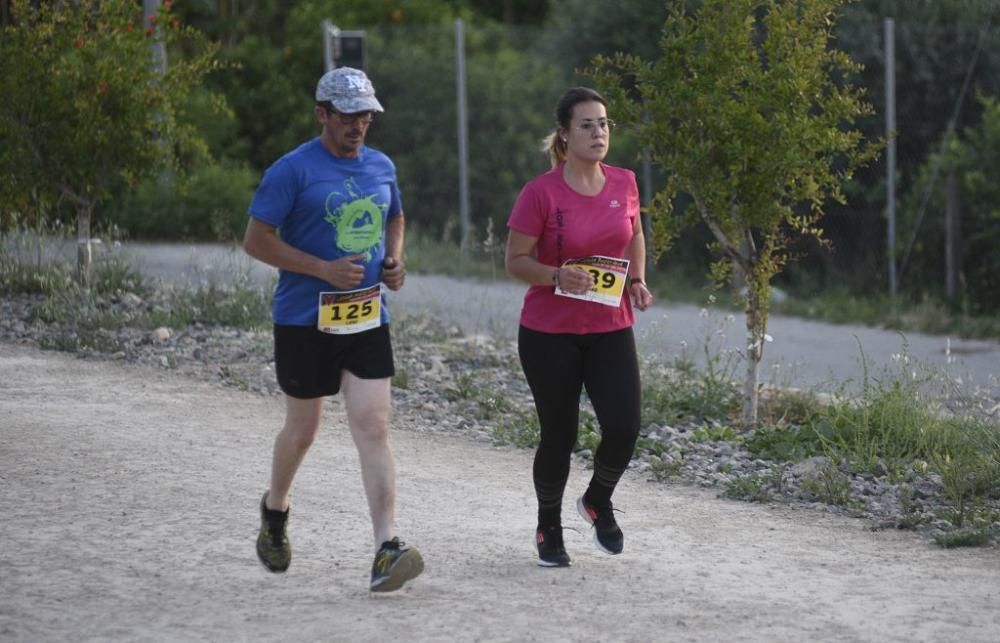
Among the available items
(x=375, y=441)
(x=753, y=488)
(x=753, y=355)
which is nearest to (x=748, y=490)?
(x=753, y=488)

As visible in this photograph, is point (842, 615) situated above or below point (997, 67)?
below

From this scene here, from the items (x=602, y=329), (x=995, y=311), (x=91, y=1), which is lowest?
(x=995, y=311)

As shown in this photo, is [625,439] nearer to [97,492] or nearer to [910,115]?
[97,492]

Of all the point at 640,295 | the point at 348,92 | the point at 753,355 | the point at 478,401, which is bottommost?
the point at 478,401

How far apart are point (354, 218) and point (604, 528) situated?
5.35 feet

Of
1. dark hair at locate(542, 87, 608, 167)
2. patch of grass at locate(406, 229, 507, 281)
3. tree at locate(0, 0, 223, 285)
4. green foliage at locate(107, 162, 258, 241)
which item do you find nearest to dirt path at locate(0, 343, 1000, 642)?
dark hair at locate(542, 87, 608, 167)

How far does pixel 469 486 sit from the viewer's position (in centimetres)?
825

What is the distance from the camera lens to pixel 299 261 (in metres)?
6.02

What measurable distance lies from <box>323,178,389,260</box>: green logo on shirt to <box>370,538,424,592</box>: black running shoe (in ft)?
3.41

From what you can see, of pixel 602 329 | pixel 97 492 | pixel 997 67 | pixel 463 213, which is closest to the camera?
pixel 602 329

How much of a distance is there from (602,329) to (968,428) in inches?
121

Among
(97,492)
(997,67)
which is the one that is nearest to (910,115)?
(997,67)

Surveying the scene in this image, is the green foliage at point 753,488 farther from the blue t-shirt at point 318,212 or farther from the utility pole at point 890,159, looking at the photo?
the utility pole at point 890,159

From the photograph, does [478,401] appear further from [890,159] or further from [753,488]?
[890,159]
